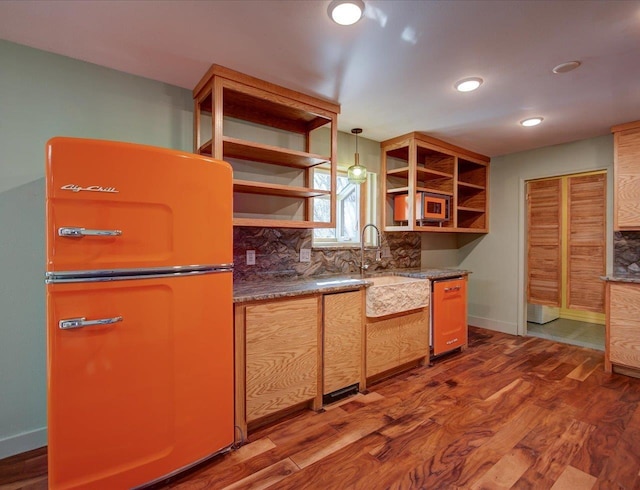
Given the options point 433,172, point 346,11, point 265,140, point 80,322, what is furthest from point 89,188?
point 433,172

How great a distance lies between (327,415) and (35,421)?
70.5 inches

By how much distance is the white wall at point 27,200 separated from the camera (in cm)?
183

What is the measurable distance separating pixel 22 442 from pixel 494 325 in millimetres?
4900

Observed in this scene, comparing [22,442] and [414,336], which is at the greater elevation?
[414,336]

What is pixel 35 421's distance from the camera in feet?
6.27

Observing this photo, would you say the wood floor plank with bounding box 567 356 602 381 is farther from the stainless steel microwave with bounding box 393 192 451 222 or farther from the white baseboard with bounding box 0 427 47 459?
the white baseboard with bounding box 0 427 47 459

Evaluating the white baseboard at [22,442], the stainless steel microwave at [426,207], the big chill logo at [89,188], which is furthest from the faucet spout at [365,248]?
the white baseboard at [22,442]

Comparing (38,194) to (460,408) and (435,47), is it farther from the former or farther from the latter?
(460,408)

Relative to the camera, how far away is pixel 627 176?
305 centimetres

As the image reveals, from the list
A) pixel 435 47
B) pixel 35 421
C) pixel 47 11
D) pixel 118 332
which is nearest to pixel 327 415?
pixel 118 332

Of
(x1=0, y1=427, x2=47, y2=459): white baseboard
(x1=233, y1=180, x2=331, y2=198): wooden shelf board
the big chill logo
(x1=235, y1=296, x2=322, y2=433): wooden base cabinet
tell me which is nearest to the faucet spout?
(x1=233, y1=180, x2=331, y2=198): wooden shelf board

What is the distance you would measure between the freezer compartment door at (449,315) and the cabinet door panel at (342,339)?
3.51 feet

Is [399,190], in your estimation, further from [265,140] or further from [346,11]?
[346,11]

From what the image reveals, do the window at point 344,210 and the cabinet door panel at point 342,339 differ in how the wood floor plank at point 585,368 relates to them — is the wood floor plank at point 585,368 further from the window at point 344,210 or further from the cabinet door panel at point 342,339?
the window at point 344,210
